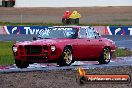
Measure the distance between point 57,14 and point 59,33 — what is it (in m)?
43.2

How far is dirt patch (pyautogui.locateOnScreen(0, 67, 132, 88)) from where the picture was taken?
12.2 m

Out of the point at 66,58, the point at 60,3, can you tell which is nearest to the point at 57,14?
the point at 60,3

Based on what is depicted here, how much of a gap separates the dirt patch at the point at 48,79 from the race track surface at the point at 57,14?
37.4 m

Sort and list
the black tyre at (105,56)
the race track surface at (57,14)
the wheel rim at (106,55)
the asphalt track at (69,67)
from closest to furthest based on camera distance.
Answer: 1. the asphalt track at (69,67)
2. the black tyre at (105,56)
3. the wheel rim at (106,55)
4. the race track surface at (57,14)

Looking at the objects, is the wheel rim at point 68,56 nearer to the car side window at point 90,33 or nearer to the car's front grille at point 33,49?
the car's front grille at point 33,49

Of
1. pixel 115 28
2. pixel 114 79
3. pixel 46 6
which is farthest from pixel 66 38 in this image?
pixel 46 6

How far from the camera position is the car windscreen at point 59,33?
59.2 ft

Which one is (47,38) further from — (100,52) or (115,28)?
(115,28)

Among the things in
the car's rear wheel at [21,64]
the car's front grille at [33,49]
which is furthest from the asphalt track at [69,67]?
the car's front grille at [33,49]

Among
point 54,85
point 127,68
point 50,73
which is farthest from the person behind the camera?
point 127,68

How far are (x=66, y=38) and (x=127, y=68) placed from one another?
2.21 metres

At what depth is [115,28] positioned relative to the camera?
38750 millimetres

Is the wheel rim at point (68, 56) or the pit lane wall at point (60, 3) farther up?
the pit lane wall at point (60, 3)

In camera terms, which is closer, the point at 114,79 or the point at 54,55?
the point at 114,79
